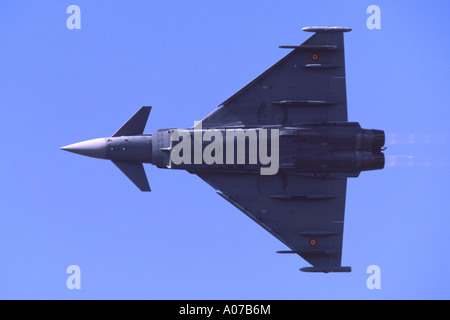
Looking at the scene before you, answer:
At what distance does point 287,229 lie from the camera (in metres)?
31.0

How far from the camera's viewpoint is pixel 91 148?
30312 millimetres

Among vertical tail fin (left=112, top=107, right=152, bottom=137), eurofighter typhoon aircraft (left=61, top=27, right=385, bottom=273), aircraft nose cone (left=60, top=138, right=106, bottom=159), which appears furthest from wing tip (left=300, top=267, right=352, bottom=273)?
aircraft nose cone (left=60, top=138, right=106, bottom=159)

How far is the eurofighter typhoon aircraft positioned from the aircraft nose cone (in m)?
0.04

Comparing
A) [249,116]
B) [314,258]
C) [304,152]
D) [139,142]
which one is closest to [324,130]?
[304,152]

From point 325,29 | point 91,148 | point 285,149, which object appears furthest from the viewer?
point 91,148

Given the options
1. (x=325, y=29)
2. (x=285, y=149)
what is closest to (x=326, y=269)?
(x=285, y=149)

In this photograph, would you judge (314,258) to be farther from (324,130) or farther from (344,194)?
(324,130)

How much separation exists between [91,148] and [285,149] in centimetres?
→ 760

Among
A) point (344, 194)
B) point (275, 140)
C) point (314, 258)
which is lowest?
point (314, 258)

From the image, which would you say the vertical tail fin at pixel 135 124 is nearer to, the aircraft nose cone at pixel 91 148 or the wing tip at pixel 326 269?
the aircraft nose cone at pixel 91 148

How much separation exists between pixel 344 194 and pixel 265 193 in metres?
3.13

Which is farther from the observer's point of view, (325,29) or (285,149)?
(325,29)

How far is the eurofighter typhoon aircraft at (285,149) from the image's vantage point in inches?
1169

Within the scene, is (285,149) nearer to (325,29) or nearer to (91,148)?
(325,29)
